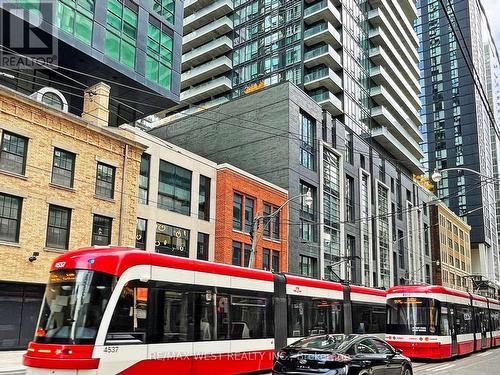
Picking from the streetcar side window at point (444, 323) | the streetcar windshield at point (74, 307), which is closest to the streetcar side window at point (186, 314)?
the streetcar windshield at point (74, 307)

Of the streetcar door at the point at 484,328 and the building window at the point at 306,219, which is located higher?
the building window at the point at 306,219

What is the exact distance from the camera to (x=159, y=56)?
35312 millimetres

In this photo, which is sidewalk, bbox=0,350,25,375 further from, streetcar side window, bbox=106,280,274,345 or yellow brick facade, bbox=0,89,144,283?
streetcar side window, bbox=106,280,274,345

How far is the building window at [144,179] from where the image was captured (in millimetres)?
31641

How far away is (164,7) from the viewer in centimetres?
3688

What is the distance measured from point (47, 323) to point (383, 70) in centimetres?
7060

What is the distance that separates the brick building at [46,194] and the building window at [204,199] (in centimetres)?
828

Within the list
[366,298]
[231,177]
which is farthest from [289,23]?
[366,298]

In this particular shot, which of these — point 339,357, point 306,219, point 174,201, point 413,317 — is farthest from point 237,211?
point 339,357

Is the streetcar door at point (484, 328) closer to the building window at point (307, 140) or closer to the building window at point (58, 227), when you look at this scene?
the building window at point (307, 140)

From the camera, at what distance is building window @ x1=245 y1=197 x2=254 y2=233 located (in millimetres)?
38562

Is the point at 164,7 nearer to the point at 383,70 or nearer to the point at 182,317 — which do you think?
the point at 182,317

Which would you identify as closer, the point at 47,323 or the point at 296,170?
the point at 47,323

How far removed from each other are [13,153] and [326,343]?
1709cm
